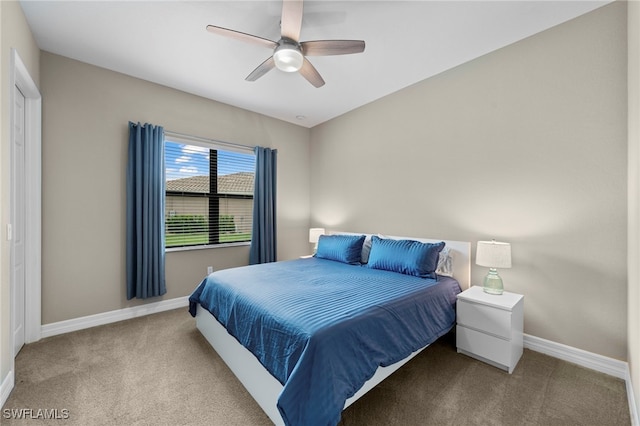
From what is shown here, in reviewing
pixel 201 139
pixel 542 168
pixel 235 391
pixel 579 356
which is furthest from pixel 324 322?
pixel 201 139

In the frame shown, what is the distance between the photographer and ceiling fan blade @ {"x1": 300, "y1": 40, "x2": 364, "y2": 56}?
1.96m

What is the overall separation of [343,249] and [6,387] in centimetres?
293

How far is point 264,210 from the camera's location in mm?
4105

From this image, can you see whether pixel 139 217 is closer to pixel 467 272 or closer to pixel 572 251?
pixel 467 272

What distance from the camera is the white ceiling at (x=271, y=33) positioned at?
2.08m

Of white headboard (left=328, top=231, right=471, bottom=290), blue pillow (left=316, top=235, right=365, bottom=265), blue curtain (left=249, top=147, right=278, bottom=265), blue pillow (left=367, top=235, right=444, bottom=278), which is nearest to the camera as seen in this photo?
blue pillow (left=367, top=235, right=444, bottom=278)

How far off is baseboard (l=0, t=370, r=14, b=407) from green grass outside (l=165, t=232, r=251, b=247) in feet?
5.80

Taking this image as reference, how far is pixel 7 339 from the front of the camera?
1801 mm

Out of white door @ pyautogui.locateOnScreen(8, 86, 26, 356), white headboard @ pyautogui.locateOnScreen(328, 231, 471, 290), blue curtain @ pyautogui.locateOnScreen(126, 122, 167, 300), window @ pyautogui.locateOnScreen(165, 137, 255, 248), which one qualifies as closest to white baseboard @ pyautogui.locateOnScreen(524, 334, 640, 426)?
white headboard @ pyautogui.locateOnScreen(328, 231, 471, 290)

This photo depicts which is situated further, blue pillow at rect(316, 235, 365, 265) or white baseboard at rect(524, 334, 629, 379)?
blue pillow at rect(316, 235, 365, 265)

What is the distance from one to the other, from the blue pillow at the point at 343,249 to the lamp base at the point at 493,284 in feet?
4.50

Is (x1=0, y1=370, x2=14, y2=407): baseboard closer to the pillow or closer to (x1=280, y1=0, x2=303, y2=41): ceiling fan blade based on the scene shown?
(x1=280, y1=0, x2=303, y2=41): ceiling fan blade

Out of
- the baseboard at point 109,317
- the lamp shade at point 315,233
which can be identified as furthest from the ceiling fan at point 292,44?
the baseboard at point 109,317

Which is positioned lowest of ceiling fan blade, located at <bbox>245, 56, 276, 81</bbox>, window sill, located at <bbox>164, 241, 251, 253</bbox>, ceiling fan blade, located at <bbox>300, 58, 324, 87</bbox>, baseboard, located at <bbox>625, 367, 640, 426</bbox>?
baseboard, located at <bbox>625, 367, 640, 426</bbox>
